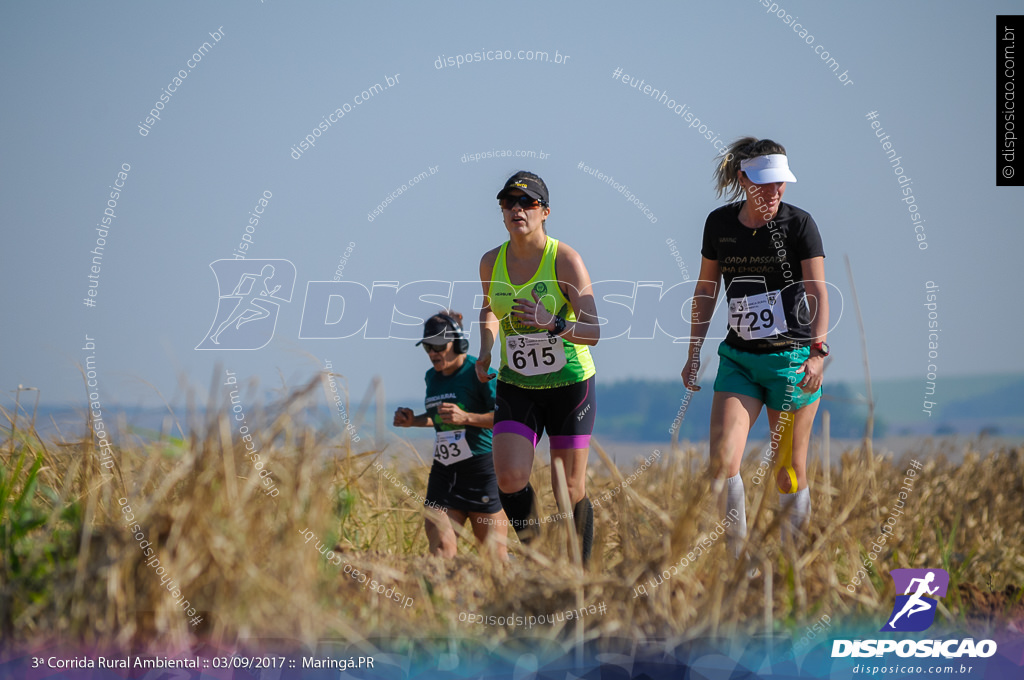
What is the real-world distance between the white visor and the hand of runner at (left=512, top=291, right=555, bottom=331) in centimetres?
122

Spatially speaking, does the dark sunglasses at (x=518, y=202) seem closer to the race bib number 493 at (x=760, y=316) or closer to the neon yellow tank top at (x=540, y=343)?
the neon yellow tank top at (x=540, y=343)

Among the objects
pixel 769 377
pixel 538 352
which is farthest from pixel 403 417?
pixel 769 377

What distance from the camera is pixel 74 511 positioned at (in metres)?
3.04

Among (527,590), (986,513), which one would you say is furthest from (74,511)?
(986,513)

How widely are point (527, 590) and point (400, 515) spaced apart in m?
3.03

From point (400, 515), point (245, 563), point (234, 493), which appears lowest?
point (400, 515)

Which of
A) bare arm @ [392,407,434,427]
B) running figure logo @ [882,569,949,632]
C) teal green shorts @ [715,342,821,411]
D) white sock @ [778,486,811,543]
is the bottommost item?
running figure logo @ [882,569,949,632]

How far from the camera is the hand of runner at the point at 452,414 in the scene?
5.52m

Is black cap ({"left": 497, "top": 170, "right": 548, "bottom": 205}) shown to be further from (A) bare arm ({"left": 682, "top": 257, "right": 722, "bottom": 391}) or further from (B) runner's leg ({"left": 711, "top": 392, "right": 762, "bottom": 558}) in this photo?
(B) runner's leg ({"left": 711, "top": 392, "right": 762, "bottom": 558})

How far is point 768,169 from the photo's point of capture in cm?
434

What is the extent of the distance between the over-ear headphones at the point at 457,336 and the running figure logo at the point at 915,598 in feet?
9.87

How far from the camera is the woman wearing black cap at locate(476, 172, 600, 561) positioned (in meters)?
4.80

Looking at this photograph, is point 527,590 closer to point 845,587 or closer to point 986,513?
point 845,587

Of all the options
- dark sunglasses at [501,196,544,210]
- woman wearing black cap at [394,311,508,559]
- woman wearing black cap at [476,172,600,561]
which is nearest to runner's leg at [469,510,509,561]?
woman wearing black cap at [394,311,508,559]
